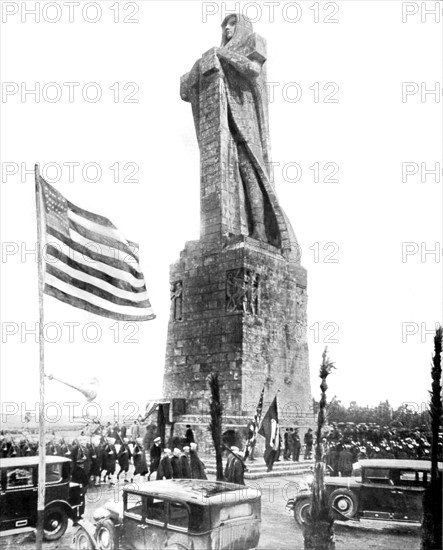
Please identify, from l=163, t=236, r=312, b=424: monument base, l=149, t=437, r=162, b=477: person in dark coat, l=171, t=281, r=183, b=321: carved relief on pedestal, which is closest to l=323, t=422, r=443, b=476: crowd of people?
l=163, t=236, r=312, b=424: monument base

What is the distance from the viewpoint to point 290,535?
310 inches

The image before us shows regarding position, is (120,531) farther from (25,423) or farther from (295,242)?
(295,242)

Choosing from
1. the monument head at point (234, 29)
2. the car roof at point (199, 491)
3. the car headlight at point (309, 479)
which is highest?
the monument head at point (234, 29)

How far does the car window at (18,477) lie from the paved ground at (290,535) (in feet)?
2.63

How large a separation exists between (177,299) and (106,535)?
6664mm

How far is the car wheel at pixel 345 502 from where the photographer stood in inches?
328

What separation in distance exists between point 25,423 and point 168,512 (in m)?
4.01

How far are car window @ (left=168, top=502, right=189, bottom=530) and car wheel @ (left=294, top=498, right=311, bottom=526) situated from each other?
1863 mm

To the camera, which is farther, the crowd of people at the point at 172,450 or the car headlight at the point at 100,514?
the crowd of people at the point at 172,450

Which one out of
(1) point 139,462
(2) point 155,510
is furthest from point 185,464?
(2) point 155,510

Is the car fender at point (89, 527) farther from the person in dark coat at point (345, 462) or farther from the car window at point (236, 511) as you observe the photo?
the person in dark coat at point (345, 462)

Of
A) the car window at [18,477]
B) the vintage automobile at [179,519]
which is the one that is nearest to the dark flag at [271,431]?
the vintage automobile at [179,519]

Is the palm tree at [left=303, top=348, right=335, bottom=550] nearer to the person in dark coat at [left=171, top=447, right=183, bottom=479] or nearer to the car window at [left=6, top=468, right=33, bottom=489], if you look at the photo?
the person in dark coat at [left=171, top=447, right=183, bottom=479]

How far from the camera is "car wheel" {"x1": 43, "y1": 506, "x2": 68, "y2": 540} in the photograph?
8062mm
